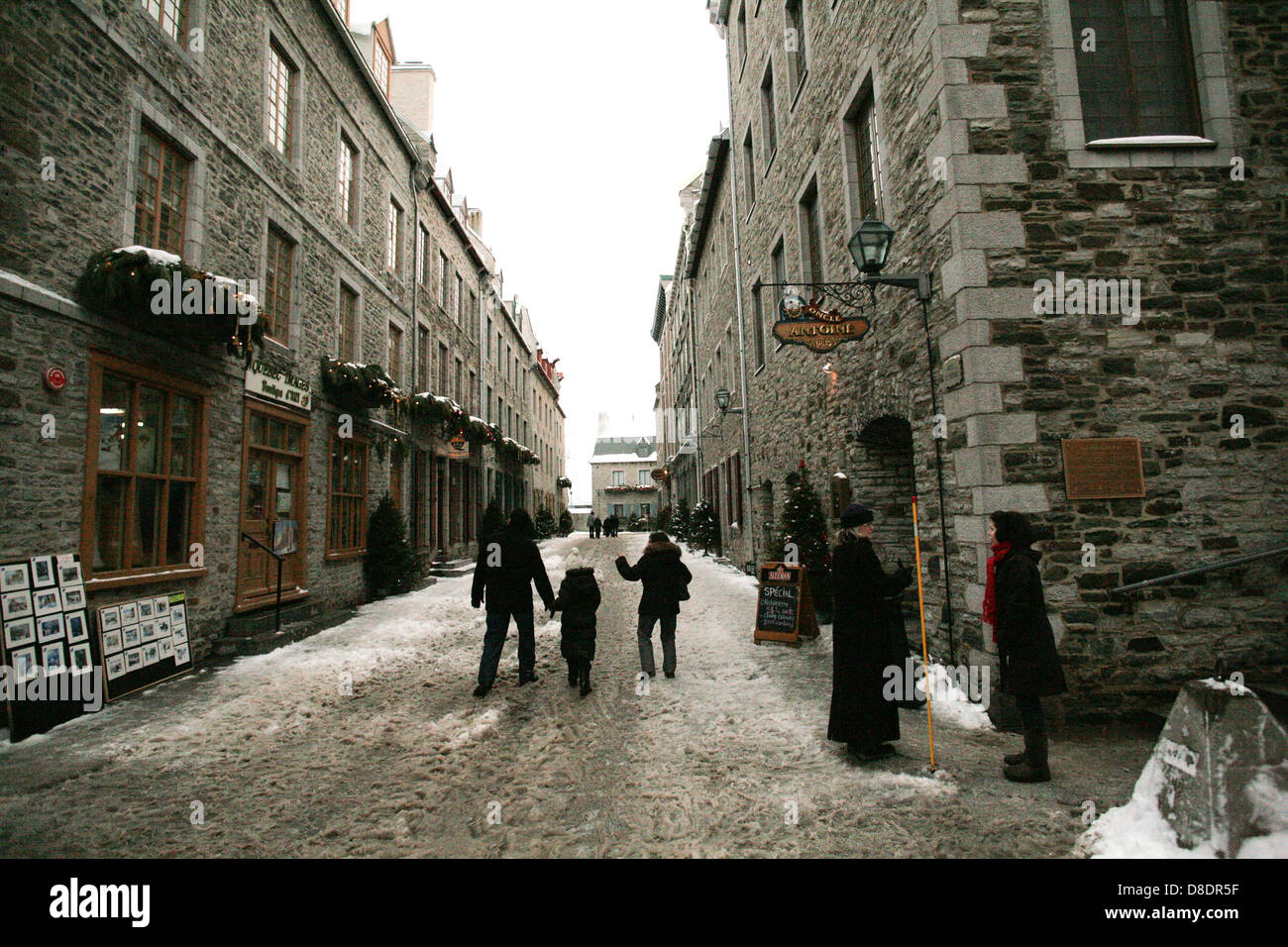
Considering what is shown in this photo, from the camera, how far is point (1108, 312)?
5555 mm

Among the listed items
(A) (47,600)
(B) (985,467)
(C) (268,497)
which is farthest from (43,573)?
(B) (985,467)

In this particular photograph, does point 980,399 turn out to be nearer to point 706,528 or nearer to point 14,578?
point 14,578

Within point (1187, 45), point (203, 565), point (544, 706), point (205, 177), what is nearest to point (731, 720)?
point (544, 706)

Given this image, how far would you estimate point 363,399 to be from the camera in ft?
36.9

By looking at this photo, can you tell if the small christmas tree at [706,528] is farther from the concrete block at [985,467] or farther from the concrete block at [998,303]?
the concrete block at [998,303]

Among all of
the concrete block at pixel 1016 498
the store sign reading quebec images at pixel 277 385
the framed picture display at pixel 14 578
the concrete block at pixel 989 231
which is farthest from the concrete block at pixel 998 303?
the store sign reading quebec images at pixel 277 385

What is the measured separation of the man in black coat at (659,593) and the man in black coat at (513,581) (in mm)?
974

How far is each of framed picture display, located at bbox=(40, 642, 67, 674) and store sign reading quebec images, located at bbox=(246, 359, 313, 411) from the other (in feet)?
13.0

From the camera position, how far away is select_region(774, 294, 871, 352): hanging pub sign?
6602mm

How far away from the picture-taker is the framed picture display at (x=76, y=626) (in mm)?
5398

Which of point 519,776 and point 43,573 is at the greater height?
point 43,573

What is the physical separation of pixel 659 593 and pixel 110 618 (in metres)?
5.25

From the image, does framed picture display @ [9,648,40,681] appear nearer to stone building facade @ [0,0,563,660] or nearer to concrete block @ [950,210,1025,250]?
stone building facade @ [0,0,563,660]

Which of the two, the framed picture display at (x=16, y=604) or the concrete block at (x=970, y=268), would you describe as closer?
the framed picture display at (x=16, y=604)
